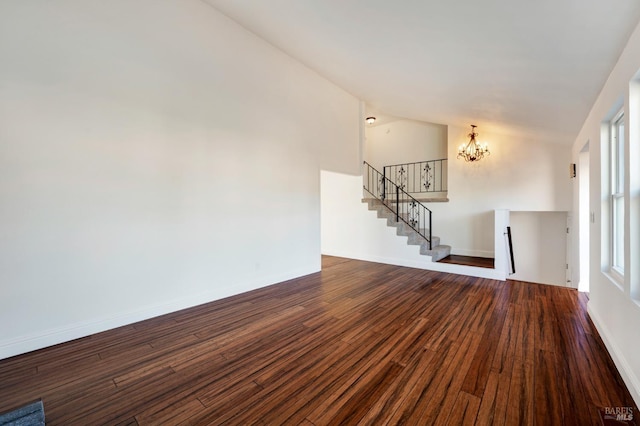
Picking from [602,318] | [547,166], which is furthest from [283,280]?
[547,166]

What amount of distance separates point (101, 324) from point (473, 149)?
6.80 metres

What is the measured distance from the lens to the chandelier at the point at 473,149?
575cm

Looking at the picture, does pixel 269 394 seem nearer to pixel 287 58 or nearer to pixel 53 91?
pixel 53 91

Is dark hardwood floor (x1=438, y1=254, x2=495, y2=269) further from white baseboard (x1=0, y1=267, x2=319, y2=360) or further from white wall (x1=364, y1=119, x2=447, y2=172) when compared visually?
white baseboard (x1=0, y1=267, x2=319, y2=360)

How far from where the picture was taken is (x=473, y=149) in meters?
5.83

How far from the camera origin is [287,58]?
15.0 ft

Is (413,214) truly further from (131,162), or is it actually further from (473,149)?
(131,162)

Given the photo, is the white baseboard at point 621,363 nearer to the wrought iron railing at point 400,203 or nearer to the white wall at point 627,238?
the white wall at point 627,238

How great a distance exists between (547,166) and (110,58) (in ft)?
22.7

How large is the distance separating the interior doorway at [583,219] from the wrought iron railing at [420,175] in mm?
2832

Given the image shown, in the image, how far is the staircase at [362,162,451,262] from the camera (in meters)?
5.86

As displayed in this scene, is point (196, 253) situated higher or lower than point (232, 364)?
higher

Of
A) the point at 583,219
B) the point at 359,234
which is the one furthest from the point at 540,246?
the point at 359,234

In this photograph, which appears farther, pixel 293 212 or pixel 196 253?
pixel 293 212
